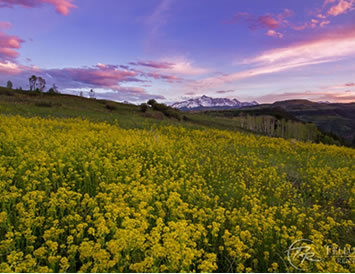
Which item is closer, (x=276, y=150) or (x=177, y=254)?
(x=177, y=254)

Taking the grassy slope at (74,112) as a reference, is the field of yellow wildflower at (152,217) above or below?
below

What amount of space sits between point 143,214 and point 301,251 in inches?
97.9

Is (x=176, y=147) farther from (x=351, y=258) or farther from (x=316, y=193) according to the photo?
(x=351, y=258)

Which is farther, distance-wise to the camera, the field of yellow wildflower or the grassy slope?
the grassy slope

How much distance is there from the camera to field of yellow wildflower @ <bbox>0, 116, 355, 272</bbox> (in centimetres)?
317

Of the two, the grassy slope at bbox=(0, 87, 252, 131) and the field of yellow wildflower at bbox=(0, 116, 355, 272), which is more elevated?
the grassy slope at bbox=(0, 87, 252, 131)

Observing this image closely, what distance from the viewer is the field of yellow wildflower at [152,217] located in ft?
10.4

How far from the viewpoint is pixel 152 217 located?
4.36 m

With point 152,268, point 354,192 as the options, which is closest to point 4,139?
point 152,268

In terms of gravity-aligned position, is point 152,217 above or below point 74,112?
below

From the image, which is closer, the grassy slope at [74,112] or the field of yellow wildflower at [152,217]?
the field of yellow wildflower at [152,217]

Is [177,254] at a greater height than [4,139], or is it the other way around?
[4,139]

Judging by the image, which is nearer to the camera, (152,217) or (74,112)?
(152,217)

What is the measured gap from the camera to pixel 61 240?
151 inches
